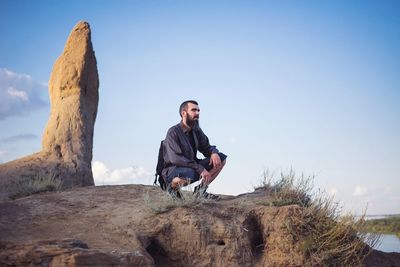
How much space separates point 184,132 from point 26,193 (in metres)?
4.05

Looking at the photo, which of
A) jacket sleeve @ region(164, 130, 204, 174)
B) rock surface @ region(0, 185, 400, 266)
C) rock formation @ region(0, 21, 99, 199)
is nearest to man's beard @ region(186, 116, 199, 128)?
jacket sleeve @ region(164, 130, 204, 174)

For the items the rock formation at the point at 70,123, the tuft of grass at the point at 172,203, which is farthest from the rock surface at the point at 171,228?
the rock formation at the point at 70,123

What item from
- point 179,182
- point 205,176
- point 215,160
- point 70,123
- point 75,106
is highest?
point 75,106

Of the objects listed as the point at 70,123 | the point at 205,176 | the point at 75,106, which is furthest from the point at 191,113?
the point at 75,106

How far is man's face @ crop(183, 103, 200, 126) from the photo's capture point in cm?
735

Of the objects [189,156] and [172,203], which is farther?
[189,156]

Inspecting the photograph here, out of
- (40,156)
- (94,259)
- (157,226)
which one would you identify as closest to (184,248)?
(157,226)

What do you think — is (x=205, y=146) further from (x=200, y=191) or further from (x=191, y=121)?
(x=200, y=191)

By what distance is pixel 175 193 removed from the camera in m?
7.19

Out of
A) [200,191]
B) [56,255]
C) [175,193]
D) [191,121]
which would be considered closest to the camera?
[56,255]

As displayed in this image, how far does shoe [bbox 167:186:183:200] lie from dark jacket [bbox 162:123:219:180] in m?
0.26

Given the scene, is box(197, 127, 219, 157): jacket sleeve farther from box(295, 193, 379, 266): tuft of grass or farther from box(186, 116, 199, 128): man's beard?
box(295, 193, 379, 266): tuft of grass

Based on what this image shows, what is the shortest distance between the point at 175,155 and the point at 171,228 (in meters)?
1.12

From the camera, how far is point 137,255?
559 centimetres
